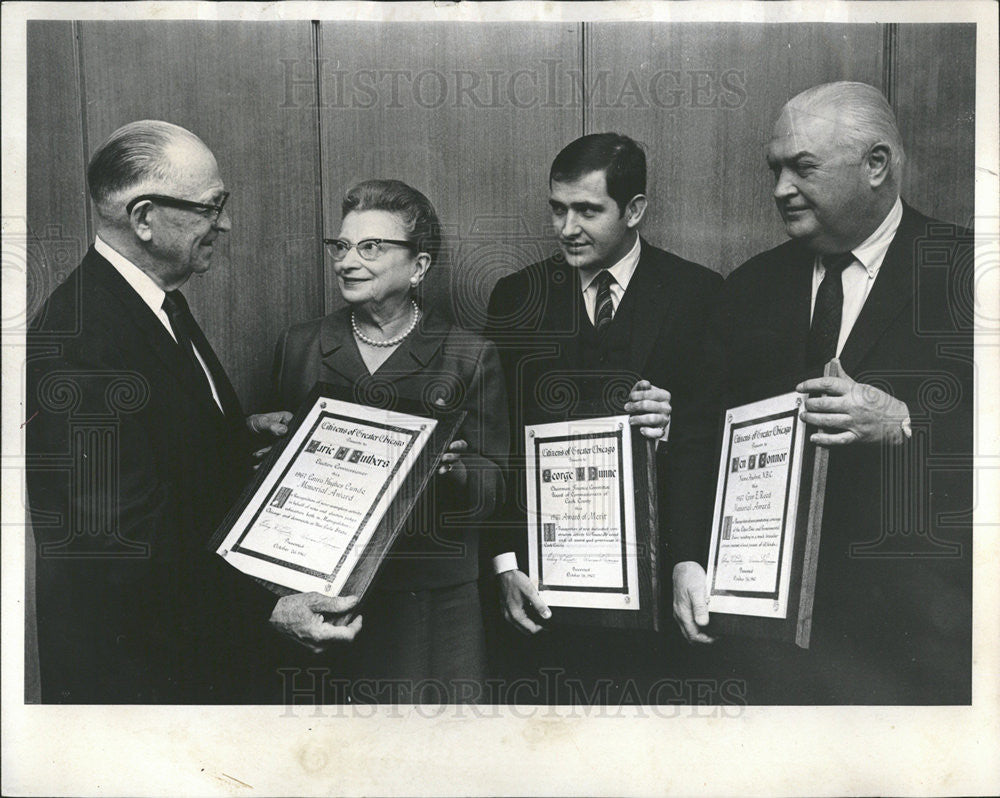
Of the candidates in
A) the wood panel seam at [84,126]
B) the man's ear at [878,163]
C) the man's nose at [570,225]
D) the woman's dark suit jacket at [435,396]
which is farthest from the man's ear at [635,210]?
the wood panel seam at [84,126]

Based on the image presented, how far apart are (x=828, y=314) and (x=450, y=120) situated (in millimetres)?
1234

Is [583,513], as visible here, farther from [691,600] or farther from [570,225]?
[570,225]

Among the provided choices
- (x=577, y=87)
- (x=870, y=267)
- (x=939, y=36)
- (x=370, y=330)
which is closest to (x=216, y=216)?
(x=370, y=330)

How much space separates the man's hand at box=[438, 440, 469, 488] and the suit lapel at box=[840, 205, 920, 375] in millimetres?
1113

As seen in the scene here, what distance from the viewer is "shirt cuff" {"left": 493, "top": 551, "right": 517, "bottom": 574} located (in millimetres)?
2779

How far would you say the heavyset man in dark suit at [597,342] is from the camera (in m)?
2.77

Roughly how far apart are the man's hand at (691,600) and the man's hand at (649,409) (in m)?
0.39

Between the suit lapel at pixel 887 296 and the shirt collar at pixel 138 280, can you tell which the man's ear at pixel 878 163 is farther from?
the shirt collar at pixel 138 280

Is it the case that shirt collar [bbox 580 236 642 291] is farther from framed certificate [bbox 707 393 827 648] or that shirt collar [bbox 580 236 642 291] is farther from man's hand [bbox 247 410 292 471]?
man's hand [bbox 247 410 292 471]

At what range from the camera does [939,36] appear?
289 cm

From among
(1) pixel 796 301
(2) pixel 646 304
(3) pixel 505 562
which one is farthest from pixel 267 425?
(1) pixel 796 301

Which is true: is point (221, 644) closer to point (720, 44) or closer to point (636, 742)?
point (636, 742)

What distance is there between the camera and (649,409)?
108 inches

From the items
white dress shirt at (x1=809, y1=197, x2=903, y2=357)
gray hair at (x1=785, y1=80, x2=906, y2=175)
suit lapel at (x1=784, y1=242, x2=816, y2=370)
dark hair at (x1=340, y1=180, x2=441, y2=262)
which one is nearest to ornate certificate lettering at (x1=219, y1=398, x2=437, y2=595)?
dark hair at (x1=340, y1=180, x2=441, y2=262)
